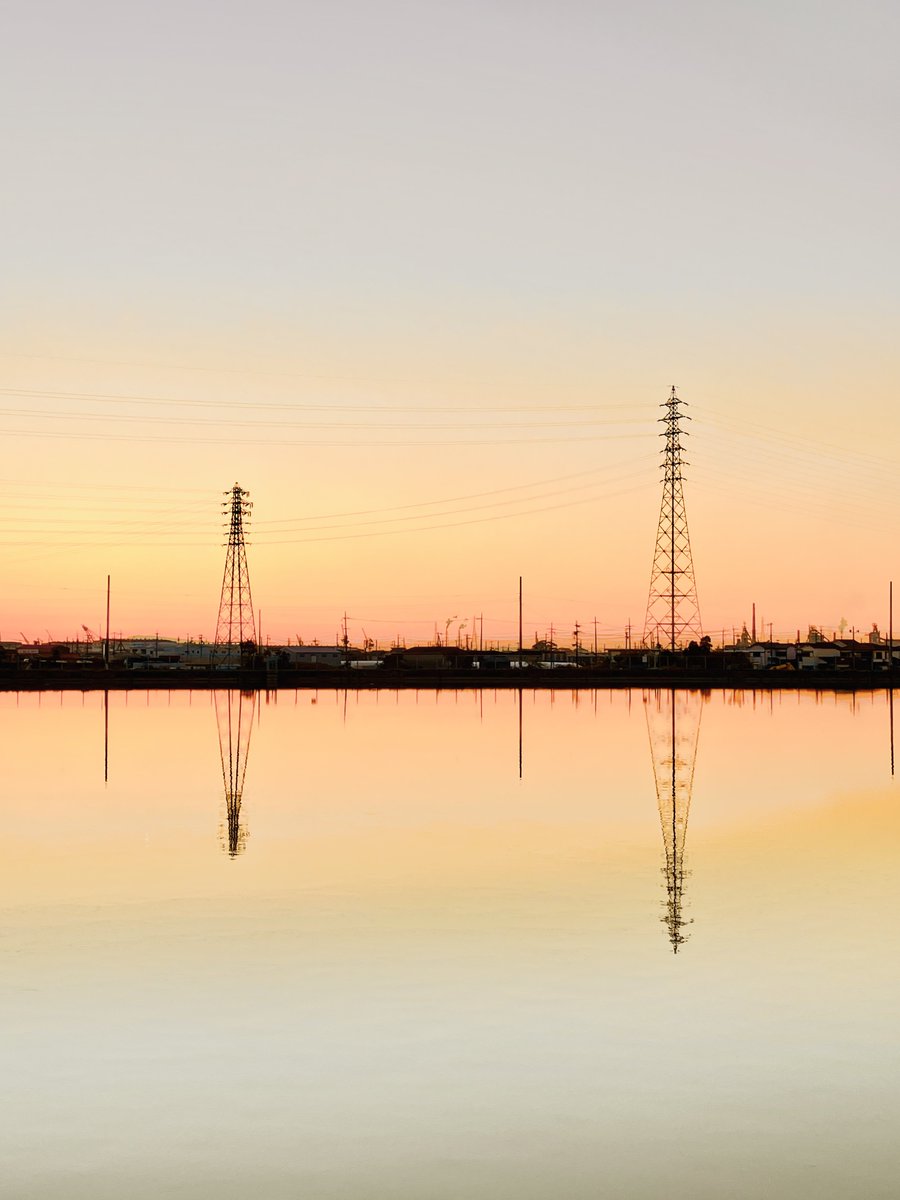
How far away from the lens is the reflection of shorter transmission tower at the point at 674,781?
16.0 meters

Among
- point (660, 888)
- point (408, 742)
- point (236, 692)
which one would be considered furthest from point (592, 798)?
point (236, 692)

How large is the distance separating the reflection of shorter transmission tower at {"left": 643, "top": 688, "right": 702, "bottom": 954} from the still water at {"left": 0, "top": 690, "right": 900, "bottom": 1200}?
0.48 feet

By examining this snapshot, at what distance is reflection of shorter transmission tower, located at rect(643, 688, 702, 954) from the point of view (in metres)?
16.0

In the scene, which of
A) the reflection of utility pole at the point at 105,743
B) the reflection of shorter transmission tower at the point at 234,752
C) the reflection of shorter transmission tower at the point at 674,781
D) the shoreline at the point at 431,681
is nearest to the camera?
the reflection of shorter transmission tower at the point at 674,781

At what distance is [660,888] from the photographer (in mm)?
17125

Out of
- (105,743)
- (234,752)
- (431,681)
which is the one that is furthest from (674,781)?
(431,681)

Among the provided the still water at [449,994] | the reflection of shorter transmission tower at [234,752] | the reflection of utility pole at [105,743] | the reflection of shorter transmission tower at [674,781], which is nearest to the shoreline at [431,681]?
the reflection of shorter transmission tower at [234,752]

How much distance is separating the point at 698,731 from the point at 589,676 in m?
61.1

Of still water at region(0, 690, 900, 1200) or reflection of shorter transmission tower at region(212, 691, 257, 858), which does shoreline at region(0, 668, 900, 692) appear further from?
still water at region(0, 690, 900, 1200)

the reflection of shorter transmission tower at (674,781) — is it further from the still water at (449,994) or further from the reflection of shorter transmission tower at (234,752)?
the reflection of shorter transmission tower at (234,752)

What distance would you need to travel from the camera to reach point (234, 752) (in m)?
37.6

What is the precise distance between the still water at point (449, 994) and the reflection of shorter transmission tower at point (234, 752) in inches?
10.8

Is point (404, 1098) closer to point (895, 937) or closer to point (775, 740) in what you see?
point (895, 937)

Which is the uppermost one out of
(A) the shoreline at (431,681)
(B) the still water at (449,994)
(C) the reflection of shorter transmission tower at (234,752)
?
(A) the shoreline at (431,681)
